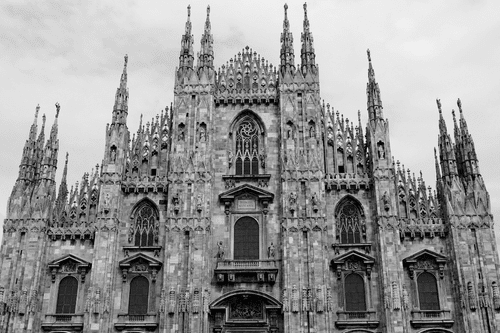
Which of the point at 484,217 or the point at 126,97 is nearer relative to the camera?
the point at 484,217

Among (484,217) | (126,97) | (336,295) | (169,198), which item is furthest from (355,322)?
(126,97)

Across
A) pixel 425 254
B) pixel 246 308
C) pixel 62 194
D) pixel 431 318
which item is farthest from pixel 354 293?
pixel 62 194

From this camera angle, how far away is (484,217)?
A: 34.9 metres

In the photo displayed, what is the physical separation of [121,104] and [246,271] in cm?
1395

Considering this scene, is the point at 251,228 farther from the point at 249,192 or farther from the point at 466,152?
the point at 466,152

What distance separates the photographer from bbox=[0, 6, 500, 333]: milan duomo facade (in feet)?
110

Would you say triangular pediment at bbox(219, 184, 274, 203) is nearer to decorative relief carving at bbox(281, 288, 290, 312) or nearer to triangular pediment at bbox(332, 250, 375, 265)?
triangular pediment at bbox(332, 250, 375, 265)

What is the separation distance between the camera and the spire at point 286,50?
3979 cm

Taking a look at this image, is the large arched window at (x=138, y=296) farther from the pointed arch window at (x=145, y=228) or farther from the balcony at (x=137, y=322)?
the pointed arch window at (x=145, y=228)

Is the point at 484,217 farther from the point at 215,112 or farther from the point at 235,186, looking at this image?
the point at 215,112

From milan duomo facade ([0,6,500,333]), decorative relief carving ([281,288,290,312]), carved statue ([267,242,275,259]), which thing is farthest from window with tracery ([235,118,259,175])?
decorative relief carving ([281,288,290,312])

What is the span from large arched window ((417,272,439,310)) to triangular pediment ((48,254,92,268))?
1915cm

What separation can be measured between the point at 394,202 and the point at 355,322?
7.39 metres

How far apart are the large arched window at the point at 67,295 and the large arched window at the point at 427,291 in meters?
19.8
